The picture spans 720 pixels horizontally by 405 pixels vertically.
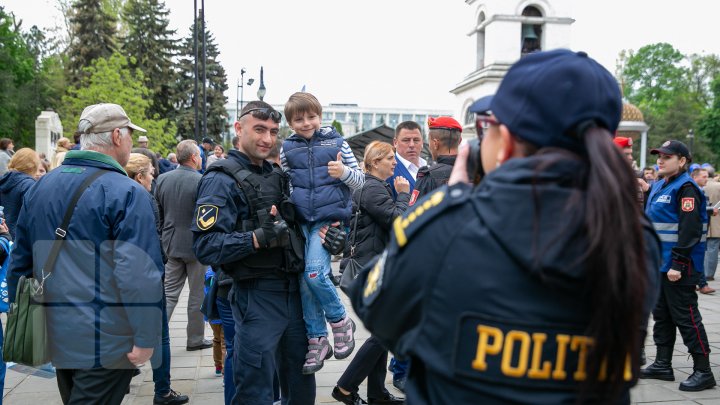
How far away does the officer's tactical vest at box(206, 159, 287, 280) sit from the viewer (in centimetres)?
377

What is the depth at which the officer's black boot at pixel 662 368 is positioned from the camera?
6.08m

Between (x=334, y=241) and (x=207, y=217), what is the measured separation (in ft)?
2.78

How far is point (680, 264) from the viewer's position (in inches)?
234

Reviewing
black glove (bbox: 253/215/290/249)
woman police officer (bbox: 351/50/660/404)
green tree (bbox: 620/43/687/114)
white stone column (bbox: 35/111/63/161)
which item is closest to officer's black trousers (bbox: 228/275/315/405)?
black glove (bbox: 253/215/290/249)

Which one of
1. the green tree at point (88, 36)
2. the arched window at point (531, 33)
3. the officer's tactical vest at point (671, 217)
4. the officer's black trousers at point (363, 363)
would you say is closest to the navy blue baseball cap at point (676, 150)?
the officer's tactical vest at point (671, 217)

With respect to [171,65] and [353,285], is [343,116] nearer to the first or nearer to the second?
[171,65]

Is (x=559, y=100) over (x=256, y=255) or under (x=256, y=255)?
over

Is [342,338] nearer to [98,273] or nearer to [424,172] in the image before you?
[424,172]

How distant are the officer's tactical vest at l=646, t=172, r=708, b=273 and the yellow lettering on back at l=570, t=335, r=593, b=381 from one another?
16.7 ft

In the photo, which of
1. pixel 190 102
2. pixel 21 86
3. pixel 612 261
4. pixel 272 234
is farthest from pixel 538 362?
pixel 21 86

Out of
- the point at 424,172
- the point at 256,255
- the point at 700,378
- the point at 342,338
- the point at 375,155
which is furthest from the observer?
the point at 700,378

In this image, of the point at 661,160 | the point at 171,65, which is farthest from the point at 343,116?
the point at 661,160

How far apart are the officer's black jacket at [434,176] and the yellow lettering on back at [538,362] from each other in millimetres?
3364

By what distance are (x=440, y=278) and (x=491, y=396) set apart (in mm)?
315
